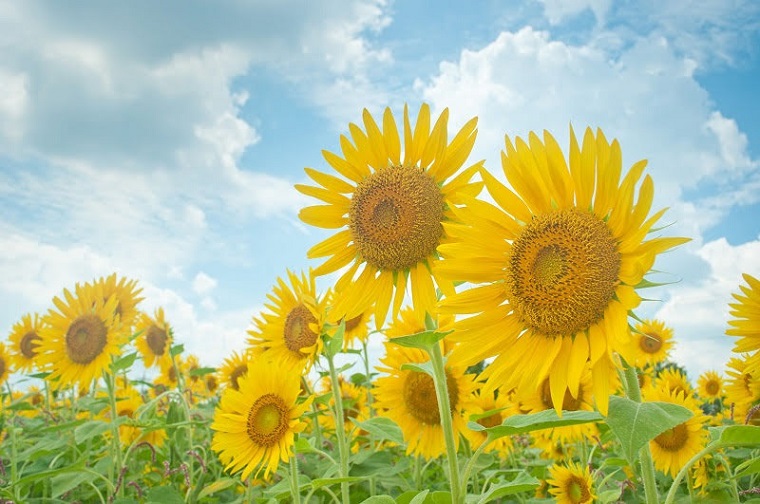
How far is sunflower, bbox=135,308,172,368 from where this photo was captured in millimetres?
10242

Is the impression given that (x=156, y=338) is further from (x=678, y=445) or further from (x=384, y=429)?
(x=678, y=445)

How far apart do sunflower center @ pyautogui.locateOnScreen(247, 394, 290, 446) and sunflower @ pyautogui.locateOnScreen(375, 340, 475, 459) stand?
124 centimetres

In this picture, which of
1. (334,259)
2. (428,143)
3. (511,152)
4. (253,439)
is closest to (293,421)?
(253,439)

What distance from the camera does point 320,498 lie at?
17.5 feet

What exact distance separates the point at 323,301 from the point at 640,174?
3255 mm

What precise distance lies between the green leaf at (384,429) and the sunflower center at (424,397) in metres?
1.50

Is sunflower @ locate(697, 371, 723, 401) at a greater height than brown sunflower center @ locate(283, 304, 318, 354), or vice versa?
brown sunflower center @ locate(283, 304, 318, 354)

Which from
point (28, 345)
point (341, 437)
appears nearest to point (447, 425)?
point (341, 437)

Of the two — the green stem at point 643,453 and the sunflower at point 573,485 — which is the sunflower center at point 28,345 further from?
the green stem at point 643,453

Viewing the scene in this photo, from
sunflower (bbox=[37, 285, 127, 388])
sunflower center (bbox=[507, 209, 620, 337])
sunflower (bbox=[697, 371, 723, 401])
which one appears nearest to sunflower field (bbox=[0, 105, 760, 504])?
sunflower center (bbox=[507, 209, 620, 337])

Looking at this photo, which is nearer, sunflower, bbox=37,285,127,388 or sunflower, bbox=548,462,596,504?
sunflower, bbox=548,462,596,504

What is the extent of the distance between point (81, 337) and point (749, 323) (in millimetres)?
6135

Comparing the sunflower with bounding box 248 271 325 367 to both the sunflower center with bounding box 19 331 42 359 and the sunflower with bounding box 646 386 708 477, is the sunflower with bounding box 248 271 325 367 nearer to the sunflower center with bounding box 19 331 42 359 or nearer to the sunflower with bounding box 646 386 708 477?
the sunflower with bounding box 646 386 708 477

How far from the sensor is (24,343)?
33.9 feet
